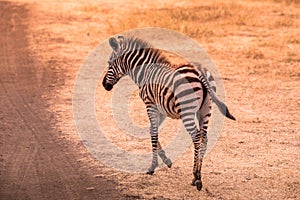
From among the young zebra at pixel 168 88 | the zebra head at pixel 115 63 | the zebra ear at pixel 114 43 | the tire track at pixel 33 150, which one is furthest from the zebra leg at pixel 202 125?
the zebra ear at pixel 114 43

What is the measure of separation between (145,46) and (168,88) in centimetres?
93

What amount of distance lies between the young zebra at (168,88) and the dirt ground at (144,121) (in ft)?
2.39

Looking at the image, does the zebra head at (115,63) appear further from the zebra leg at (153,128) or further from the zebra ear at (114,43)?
the zebra leg at (153,128)

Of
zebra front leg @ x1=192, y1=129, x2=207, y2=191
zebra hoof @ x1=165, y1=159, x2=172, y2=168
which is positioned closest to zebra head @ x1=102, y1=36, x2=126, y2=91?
zebra hoof @ x1=165, y1=159, x2=172, y2=168

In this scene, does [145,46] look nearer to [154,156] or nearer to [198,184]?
[154,156]

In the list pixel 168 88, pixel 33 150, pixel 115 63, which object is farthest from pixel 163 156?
pixel 33 150

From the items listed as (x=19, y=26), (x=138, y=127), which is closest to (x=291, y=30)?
(x=19, y=26)

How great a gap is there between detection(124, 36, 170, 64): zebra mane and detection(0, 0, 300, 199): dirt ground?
1701mm

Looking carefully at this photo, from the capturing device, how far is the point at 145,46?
981 cm

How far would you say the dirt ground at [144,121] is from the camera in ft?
30.1

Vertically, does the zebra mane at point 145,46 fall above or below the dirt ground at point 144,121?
above

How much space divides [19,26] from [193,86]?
18.5 meters

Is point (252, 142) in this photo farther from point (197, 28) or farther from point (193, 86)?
point (197, 28)

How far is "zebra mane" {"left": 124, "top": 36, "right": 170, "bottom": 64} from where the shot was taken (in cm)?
959
